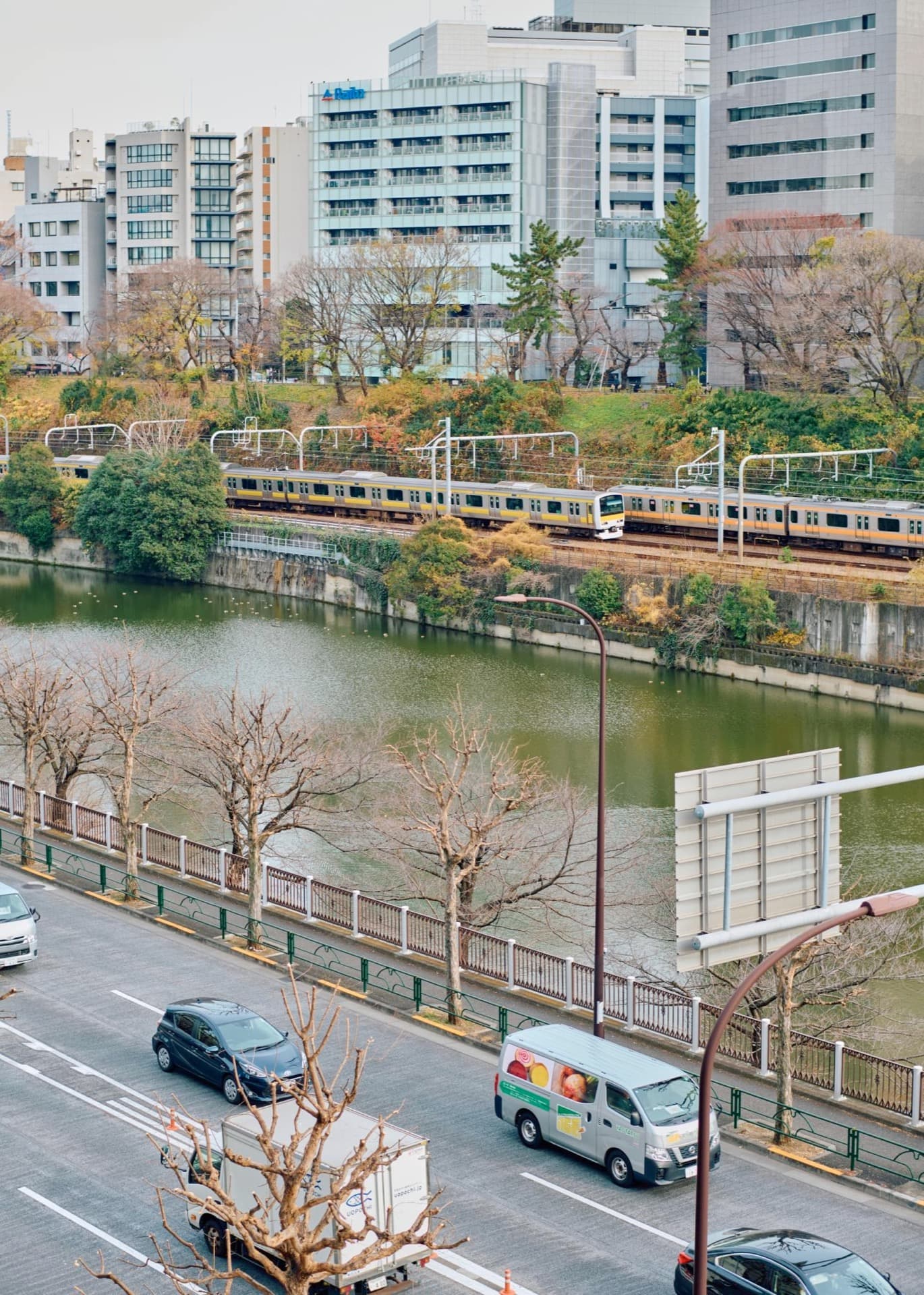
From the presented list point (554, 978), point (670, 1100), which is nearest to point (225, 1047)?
point (670, 1100)

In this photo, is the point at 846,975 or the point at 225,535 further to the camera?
the point at 225,535

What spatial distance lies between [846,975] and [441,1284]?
1161cm

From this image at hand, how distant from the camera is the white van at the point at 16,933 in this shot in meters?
26.2

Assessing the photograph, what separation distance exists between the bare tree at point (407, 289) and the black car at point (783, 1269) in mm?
81390

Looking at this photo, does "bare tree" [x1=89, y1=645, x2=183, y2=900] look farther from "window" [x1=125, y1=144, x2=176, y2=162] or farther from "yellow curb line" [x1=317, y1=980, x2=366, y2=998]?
"window" [x1=125, y1=144, x2=176, y2=162]

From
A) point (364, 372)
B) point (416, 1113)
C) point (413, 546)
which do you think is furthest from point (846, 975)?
point (364, 372)

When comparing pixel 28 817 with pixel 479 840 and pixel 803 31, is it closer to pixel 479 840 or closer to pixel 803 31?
pixel 479 840

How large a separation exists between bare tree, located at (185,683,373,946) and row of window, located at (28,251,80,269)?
94647 mm

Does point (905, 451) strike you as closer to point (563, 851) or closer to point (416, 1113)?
point (563, 851)

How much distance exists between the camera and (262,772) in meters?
30.1

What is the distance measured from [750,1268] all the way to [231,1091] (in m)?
7.61

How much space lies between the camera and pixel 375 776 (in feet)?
126

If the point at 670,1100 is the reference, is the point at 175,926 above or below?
below

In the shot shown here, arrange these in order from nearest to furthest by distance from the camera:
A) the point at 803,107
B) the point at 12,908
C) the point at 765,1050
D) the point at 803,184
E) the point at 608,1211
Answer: the point at 608,1211
the point at 765,1050
the point at 12,908
the point at 803,107
the point at 803,184
